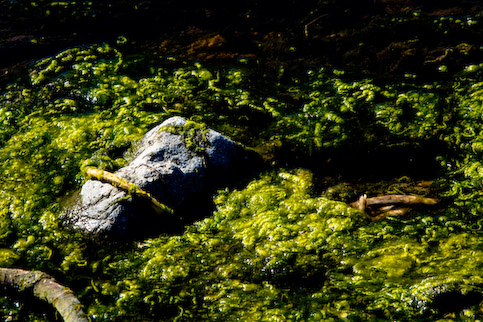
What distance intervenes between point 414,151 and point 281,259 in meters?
1.86

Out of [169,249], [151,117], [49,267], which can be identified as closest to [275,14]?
[151,117]

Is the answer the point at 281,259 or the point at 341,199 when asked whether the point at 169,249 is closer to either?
the point at 281,259

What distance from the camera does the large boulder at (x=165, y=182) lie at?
3359 millimetres

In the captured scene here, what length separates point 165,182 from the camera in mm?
3523

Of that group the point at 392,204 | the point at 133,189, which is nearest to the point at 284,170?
the point at 392,204

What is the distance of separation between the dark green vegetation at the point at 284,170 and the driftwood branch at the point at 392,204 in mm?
119

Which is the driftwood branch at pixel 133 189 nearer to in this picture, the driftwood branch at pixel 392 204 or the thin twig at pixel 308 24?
the driftwood branch at pixel 392 204

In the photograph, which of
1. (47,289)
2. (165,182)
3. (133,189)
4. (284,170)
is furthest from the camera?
(284,170)

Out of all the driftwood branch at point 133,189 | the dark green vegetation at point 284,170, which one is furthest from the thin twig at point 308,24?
the driftwood branch at point 133,189

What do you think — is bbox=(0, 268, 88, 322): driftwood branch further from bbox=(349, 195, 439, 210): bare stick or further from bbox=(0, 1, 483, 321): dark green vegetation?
bbox=(349, 195, 439, 210): bare stick

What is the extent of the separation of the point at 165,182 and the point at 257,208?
86 cm

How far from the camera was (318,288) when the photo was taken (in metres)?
2.87

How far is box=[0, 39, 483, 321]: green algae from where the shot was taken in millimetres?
2789

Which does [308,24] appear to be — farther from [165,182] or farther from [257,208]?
[165,182]
